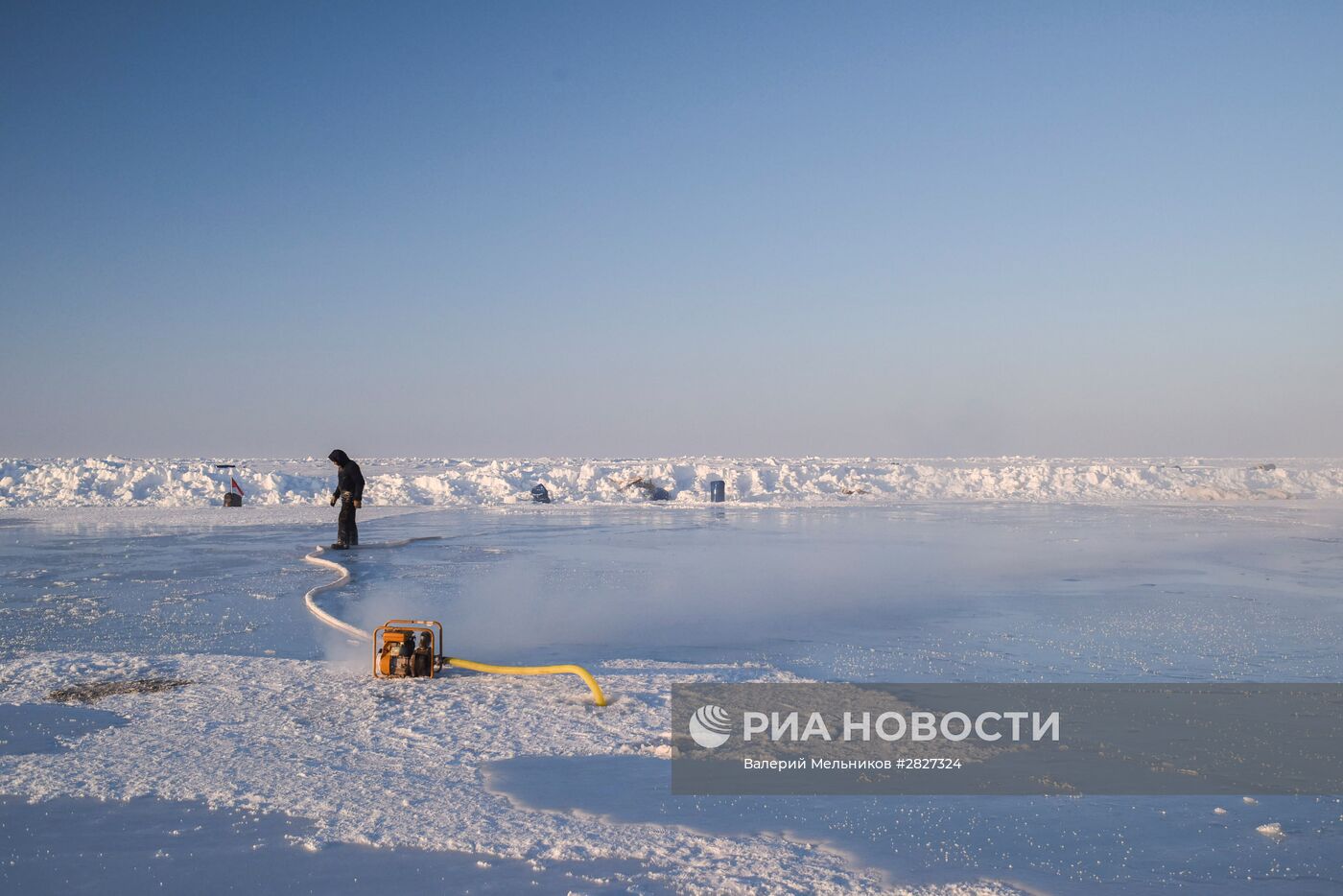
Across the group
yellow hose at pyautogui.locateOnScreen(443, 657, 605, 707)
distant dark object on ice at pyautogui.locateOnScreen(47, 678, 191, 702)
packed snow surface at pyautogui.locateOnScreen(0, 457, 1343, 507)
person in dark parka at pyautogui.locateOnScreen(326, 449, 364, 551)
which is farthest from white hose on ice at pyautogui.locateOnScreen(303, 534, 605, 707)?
packed snow surface at pyautogui.locateOnScreen(0, 457, 1343, 507)

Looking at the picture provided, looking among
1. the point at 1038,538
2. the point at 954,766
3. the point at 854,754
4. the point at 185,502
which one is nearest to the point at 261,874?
the point at 854,754

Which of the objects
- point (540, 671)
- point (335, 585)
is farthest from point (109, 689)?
point (335, 585)

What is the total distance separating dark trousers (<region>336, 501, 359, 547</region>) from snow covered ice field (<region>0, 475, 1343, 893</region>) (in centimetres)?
82

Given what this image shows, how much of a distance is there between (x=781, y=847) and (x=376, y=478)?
36889mm

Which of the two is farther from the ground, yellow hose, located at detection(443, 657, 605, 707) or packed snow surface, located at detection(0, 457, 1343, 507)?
yellow hose, located at detection(443, 657, 605, 707)

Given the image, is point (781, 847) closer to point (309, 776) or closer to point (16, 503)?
point (309, 776)

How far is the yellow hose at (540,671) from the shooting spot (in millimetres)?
5895

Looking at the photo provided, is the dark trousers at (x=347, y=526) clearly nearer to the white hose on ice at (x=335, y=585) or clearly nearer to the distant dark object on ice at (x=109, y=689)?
the white hose on ice at (x=335, y=585)

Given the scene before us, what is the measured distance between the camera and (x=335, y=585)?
11094 millimetres

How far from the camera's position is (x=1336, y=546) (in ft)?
54.1

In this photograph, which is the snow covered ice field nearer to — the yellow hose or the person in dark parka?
the yellow hose

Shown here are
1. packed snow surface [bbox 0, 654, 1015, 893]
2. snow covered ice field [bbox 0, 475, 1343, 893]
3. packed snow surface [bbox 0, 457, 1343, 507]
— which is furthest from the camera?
packed snow surface [bbox 0, 457, 1343, 507]

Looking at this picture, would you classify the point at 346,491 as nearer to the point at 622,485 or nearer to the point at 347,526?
the point at 347,526

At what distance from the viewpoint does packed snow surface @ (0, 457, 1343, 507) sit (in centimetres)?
3209
